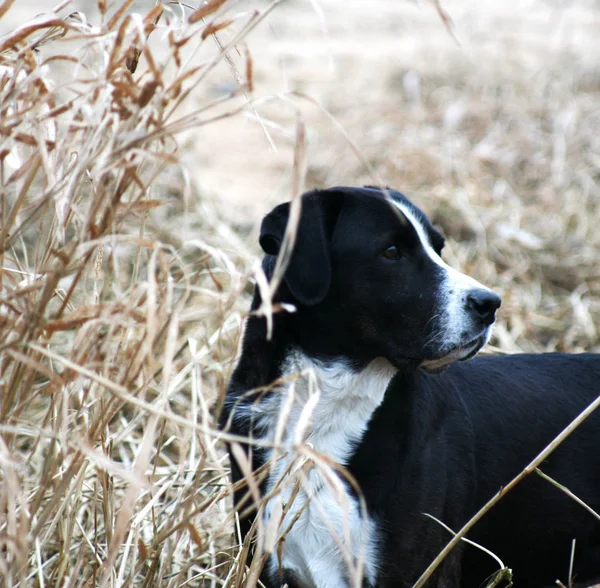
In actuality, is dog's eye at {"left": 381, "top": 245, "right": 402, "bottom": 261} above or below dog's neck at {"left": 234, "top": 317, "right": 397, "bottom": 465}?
above

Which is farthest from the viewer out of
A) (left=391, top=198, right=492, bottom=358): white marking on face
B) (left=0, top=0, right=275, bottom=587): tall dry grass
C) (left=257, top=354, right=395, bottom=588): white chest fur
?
(left=391, top=198, right=492, bottom=358): white marking on face

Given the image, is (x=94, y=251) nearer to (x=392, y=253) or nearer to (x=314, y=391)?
(x=314, y=391)

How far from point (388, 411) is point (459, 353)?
0.30 meters

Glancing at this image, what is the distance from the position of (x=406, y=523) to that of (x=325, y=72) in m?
10.1

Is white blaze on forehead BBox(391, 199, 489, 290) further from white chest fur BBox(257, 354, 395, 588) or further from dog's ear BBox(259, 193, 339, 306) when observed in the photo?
white chest fur BBox(257, 354, 395, 588)

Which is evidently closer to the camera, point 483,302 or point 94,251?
point 94,251

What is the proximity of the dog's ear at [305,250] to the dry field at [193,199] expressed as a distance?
0.25m

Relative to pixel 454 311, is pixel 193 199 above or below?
below

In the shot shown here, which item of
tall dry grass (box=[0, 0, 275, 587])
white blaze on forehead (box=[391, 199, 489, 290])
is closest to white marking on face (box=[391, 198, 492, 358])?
white blaze on forehead (box=[391, 199, 489, 290])

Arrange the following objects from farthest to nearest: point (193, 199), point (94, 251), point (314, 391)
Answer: point (193, 199)
point (314, 391)
point (94, 251)

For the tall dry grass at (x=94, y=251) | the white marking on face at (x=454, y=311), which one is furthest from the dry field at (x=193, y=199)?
the white marking on face at (x=454, y=311)

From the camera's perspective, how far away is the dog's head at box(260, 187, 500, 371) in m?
2.90

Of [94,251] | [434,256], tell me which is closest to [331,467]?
[434,256]

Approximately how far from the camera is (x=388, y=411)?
2.98 meters
